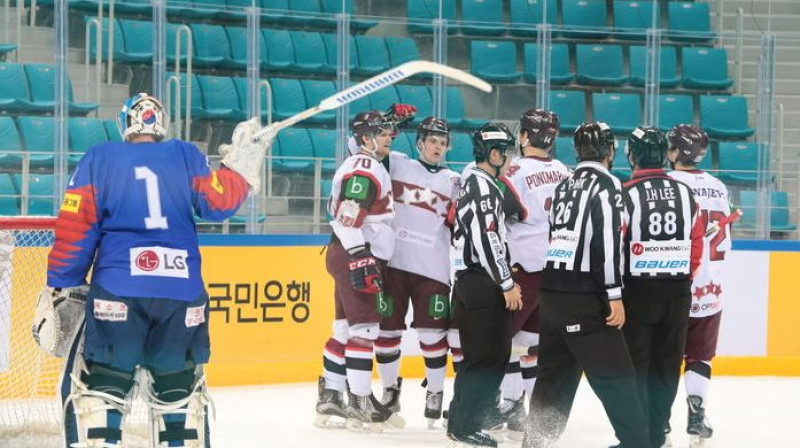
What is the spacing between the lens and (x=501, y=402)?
6.06 metres

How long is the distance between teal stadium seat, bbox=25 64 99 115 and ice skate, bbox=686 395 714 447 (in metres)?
3.83

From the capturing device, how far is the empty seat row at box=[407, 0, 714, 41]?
9164mm

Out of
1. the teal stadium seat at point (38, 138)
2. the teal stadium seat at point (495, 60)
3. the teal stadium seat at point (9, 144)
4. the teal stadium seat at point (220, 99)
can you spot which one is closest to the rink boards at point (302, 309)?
the teal stadium seat at point (220, 99)

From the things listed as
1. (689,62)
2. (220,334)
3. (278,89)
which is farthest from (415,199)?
(689,62)

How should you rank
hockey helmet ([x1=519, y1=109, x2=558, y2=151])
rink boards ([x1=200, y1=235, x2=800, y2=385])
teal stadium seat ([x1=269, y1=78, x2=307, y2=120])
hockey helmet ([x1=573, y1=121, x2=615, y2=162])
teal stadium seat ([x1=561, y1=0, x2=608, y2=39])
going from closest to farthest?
1. hockey helmet ([x1=573, y1=121, x2=615, y2=162])
2. hockey helmet ([x1=519, y1=109, x2=558, y2=151])
3. rink boards ([x1=200, y1=235, x2=800, y2=385])
4. teal stadium seat ([x1=269, y1=78, x2=307, y2=120])
5. teal stadium seat ([x1=561, y1=0, x2=608, y2=39])

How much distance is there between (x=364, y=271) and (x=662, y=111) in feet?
14.3

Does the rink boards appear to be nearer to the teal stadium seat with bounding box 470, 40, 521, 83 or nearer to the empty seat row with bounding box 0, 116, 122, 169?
the empty seat row with bounding box 0, 116, 122, 169

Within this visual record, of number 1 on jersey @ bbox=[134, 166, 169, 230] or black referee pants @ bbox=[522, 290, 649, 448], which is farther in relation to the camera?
black referee pants @ bbox=[522, 290, 649, 448]

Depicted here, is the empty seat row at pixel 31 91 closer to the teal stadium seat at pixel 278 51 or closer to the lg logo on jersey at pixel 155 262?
the teal stadium seat at pixel 278 51

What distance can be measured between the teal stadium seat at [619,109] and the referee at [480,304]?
12.5ft

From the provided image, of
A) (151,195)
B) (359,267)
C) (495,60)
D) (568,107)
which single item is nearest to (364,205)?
(359,267)

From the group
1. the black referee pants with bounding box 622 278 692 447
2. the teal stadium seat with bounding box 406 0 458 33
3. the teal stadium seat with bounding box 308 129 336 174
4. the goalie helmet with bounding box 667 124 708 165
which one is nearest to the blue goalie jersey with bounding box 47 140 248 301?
the black referee pants with bounding box 622 278 692 447

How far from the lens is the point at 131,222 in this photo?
4023 millimetres

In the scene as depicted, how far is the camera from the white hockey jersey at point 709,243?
589cm
